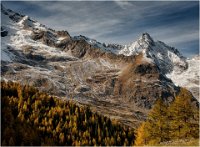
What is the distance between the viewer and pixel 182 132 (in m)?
74.8

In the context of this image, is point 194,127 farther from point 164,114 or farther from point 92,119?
point 92,119

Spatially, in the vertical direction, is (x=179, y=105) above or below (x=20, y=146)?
above

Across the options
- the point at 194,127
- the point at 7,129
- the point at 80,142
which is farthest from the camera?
the point at 80,142

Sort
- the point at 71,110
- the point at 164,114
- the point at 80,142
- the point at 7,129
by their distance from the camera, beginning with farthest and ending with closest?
the point at 71,110, the point at 80,142, the point at 7,129, the point at 164,114

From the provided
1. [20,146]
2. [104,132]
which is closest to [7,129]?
[20,146]

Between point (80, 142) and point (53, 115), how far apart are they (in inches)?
1061

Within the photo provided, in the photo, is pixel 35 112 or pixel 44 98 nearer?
pixel 35 112

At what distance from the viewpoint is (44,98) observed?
601 ft

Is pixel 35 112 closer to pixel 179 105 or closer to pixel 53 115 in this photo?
pixel 53 115

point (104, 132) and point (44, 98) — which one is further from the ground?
point (44, 98)

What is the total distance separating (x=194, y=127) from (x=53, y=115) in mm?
105638

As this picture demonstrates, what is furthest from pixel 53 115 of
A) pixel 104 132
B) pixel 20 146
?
pixel 20 146

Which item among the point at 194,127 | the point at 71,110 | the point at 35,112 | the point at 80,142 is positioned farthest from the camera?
the point at 71,110

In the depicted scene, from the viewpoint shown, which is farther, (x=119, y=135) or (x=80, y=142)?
(x=119, y=135)
